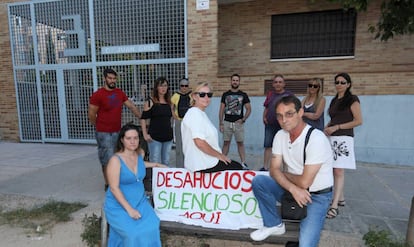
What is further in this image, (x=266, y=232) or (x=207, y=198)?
(x=207, y=198)

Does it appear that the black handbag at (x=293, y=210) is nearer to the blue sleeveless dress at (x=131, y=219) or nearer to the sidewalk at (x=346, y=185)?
the sidewalk at (x=346, y=185)

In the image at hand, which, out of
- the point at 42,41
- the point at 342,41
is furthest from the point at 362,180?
Result: the point at 42,41

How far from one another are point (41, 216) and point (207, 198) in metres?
2.28

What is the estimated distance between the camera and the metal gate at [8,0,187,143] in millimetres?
7168

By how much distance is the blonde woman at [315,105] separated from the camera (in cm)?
363

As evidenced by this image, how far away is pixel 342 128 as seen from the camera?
10.1ft

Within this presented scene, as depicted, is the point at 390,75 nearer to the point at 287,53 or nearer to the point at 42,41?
the point at 287,53

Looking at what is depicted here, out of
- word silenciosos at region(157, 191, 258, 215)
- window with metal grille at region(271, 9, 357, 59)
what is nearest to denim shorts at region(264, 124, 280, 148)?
word silenciosos at region(157, 191, 258, 215)

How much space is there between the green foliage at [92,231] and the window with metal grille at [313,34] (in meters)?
7.05

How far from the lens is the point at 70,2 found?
25.5 ft

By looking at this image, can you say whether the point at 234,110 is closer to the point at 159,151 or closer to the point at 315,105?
the point at 315,105

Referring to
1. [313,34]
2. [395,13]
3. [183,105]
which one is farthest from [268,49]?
[395,13]

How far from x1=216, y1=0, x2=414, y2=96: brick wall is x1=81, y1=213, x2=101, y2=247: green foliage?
4.51 m

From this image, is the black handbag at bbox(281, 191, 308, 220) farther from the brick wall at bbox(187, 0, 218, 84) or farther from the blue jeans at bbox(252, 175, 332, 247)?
the brick wall at bbox(187, 0, 218, 84)
